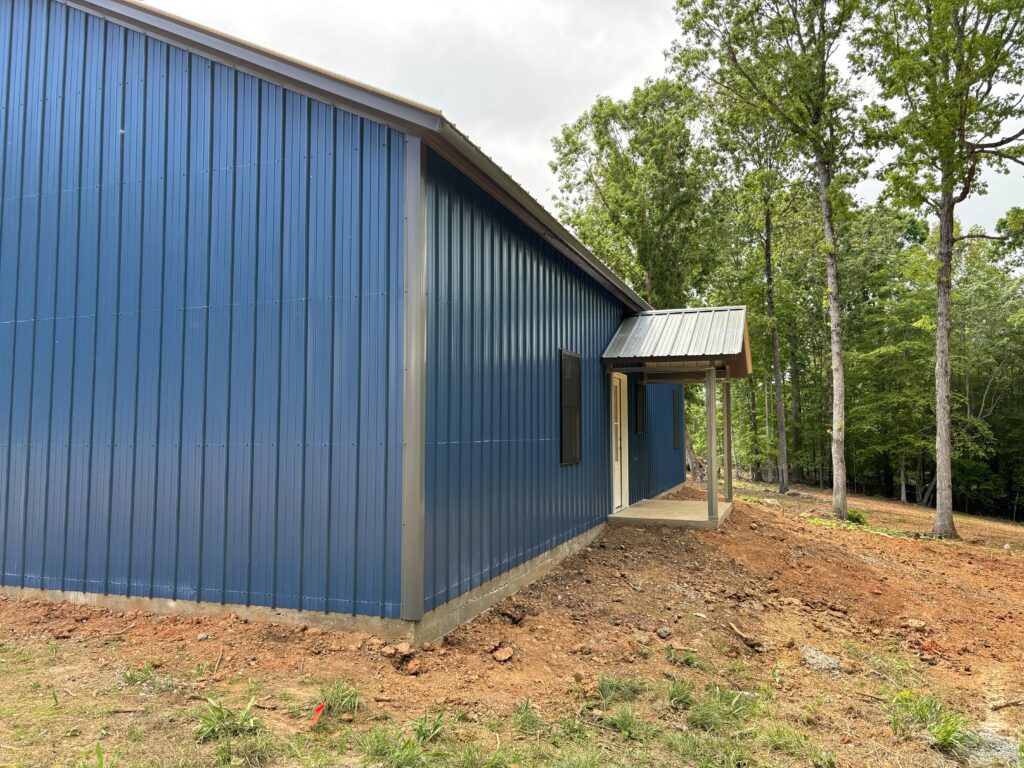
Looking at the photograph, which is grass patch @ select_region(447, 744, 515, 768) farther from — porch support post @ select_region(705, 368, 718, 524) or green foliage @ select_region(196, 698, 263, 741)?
porch support post @ select_region(705, 368, 718, 524)

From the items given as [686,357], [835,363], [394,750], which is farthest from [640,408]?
[394,750]

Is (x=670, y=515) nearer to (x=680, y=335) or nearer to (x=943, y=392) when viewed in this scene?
(x=680, y=335)

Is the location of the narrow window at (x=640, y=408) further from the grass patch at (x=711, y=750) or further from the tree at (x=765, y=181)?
the tree at (x=765, y=181)

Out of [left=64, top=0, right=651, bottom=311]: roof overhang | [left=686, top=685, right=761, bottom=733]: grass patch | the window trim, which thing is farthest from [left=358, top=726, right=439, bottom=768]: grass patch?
the window trim

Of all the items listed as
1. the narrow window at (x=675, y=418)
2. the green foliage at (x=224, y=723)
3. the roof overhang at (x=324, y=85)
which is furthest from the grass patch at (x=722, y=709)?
the narrow window at (x=675, y=418)

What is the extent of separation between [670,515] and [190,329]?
23.8ft

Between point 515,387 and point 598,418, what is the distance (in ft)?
10.3

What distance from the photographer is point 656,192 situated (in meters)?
19.0

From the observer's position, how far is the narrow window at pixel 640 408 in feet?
37.3

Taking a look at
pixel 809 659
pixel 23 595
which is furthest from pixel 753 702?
pixel 23 595

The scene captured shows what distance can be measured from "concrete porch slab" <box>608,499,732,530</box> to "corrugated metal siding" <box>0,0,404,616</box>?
5617mm

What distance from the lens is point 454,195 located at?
5.30 meters

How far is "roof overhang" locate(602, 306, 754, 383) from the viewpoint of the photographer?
29.5 ft

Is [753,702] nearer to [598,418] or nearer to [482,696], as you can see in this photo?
[482,696]
